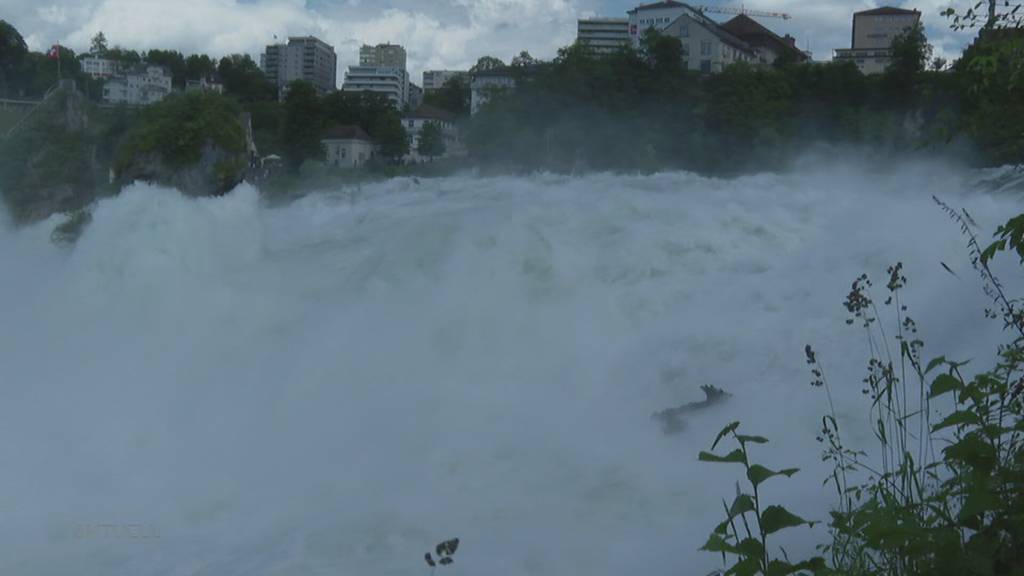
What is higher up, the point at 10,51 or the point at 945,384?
the point at 10,51

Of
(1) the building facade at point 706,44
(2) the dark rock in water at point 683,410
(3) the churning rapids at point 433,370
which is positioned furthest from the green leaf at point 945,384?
(1) the building facade at point 706,44

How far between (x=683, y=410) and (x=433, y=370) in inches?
86.2

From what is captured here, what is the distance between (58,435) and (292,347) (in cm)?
221

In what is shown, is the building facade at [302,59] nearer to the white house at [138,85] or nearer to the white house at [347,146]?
the white house at [138,85]

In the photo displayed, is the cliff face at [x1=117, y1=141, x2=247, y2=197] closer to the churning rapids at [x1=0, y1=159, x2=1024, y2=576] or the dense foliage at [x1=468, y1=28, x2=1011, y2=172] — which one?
the churning rapids at [x1=0, y1=159, x2=1024, y2=576]

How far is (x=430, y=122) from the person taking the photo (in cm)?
4656

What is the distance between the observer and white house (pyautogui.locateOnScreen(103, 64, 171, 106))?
2175 centimetres

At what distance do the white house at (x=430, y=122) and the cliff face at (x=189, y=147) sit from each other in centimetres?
2305

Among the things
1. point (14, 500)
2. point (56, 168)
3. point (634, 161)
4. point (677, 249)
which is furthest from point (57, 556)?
point (634, 161)

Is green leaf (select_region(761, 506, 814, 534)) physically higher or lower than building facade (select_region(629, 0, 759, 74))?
lower

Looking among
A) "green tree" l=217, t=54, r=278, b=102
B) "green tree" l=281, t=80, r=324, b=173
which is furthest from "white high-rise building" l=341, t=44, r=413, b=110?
"green tree" l=281, t=80, r=324, b=173

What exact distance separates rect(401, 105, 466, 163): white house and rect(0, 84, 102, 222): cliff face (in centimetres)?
2253

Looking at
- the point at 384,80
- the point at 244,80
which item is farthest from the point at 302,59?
the point at 244,80

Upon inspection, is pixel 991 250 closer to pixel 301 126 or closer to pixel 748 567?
pixel 748 567
